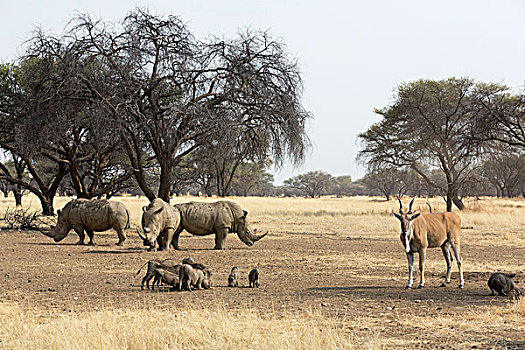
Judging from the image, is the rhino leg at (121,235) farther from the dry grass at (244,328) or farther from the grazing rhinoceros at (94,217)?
the dry grass at (244,328)

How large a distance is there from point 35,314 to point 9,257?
8236 millimetres

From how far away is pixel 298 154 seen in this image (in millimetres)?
22984

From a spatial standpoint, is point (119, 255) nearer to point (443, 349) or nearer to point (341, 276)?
point (341, 276)

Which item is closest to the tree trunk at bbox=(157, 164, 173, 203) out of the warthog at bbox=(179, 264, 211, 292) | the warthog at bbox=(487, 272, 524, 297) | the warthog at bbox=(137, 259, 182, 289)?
the warthog at bbox=(137, 259, 182, 289)

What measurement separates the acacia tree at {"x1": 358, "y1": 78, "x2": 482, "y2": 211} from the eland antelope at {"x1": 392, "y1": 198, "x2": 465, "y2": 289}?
21.0 meters

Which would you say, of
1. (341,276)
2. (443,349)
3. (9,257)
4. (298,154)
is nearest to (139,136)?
(298,154)

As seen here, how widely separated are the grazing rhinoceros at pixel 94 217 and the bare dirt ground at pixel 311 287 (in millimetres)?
676

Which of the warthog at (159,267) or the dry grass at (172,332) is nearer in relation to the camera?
the dry grass at (172,332)

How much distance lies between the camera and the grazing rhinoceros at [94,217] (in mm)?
19906

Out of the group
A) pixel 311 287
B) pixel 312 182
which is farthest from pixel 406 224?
pixel 312 182

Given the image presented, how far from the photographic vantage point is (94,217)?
65.5ft

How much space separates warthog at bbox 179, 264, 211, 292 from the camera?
10922mm

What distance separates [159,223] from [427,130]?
21609mm

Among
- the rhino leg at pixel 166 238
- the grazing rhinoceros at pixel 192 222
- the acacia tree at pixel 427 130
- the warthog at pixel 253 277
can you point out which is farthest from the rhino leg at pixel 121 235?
the acacia tree at pixel 427 130
